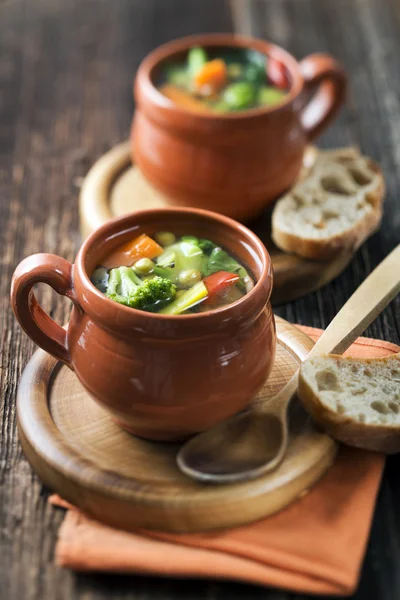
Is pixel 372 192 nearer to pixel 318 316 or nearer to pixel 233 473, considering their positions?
pixel 318 316

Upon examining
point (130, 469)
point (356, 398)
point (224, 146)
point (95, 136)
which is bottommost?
point (95, 136)

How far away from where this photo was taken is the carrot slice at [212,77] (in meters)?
3.07

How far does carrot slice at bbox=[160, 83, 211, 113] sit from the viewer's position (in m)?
2.97

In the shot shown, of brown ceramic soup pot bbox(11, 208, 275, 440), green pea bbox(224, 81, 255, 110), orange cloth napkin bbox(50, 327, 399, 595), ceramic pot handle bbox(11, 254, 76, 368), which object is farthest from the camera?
green pea bbox(224, 81, 255, 110)

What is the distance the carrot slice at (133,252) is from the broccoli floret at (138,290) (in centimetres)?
7

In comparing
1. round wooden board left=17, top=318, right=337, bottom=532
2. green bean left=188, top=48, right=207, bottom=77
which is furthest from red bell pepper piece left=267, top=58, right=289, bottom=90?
round wooden board left=17, top=318, right=337, bottom=532

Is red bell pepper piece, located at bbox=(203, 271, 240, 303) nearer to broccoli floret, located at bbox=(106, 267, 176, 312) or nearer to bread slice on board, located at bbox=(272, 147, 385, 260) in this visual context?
broccoli floret, located at bbox=(106, 267, 176, 312)

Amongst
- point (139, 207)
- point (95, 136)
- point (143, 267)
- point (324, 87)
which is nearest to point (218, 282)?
point (143, 267)

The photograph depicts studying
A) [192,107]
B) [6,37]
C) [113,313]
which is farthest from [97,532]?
[6,37]

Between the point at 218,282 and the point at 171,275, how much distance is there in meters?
0.14

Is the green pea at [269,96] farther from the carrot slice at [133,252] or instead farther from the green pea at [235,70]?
the carrot slice at [133,252]

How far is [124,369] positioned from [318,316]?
99 centimetres

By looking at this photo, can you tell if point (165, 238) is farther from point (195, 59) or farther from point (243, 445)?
point (195, 59)

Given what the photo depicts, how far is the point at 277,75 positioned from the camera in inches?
123
